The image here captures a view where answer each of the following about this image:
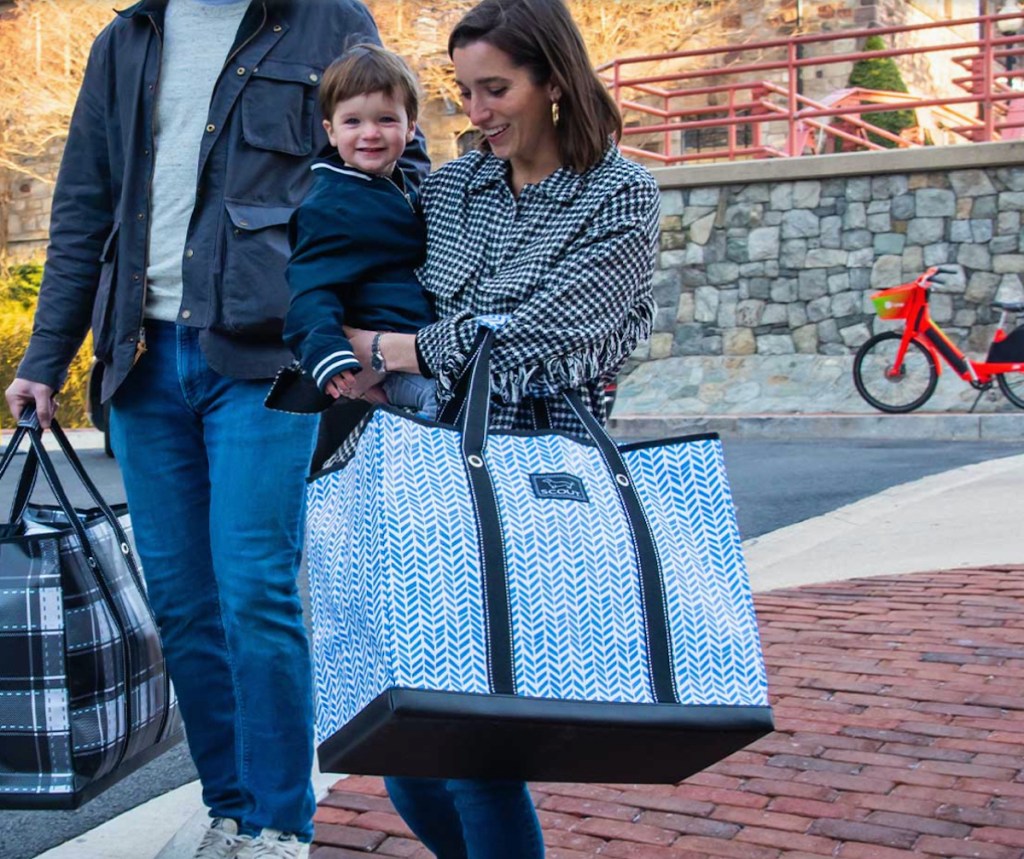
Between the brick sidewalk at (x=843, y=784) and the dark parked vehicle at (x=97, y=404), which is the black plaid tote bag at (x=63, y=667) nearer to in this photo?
the dark parked vehicle at (x=97, y=404)

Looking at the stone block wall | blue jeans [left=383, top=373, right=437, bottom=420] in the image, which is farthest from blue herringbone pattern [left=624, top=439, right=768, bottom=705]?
the stone block wall

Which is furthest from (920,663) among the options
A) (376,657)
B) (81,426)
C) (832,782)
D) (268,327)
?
(81,426)

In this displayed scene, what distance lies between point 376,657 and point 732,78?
24.3m

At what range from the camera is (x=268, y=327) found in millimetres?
2824

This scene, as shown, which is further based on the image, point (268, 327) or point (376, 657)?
point (268, 327)

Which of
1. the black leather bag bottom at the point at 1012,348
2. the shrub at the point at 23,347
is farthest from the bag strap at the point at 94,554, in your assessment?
the shrub at the point at 23,347

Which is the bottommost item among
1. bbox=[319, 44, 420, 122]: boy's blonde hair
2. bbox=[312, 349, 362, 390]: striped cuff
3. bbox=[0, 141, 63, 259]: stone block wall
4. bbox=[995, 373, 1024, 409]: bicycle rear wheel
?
bbox=[995, 373, 1024, 409]: bicycle rear wheel

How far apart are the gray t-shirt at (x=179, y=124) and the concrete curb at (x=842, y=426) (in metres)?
8.83

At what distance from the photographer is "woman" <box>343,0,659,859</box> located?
7.23ft

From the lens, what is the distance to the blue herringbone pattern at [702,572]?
2.01 meters

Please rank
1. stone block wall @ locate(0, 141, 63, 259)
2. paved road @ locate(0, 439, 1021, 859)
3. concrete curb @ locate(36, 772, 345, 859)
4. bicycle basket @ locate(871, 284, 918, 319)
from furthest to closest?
1. stone block wall @ locate(0, 141, 63, 259)
2. bicycle basket @ locate(871, 284, 918, 319)
3. paved road @ locate(0, 439, 1021, 859)
4. concrete curb @ locate(36, 772, 345, 859)

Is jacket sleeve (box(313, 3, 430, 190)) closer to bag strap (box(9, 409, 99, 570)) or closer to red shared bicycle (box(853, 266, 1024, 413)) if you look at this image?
bag strap (box(9, 409, 99, 570))

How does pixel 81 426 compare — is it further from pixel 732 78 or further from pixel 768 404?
pixel 732 78

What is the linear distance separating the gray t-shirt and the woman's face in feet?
2.59
